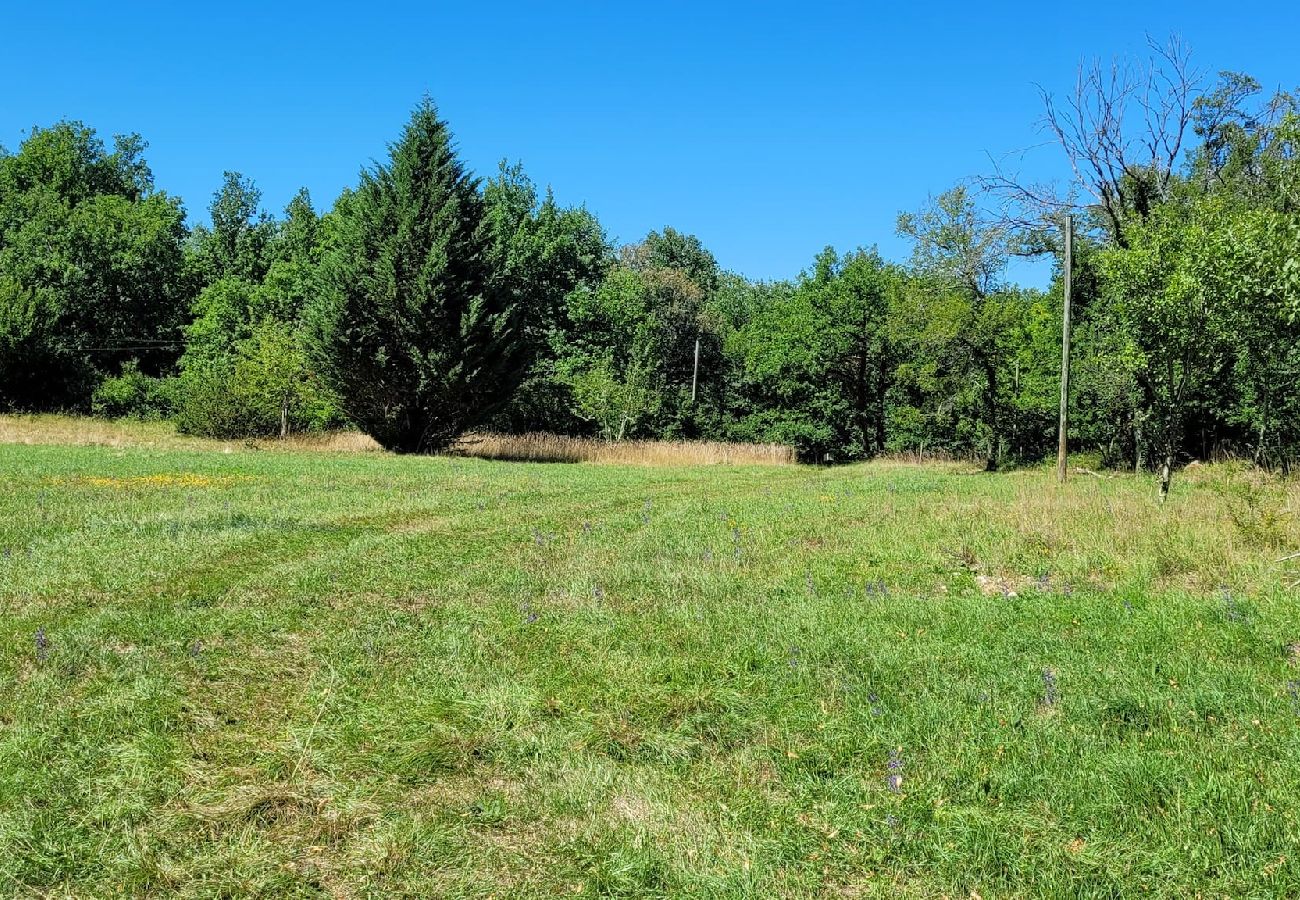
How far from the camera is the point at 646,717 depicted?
4.51 m

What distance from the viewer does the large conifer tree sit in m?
26.1

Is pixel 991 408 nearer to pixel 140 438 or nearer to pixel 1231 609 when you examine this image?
pixel 1231 609

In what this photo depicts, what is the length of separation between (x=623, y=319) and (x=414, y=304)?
829 inches

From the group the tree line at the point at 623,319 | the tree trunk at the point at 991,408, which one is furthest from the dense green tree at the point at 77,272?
the tree trunk at the point at 991,408

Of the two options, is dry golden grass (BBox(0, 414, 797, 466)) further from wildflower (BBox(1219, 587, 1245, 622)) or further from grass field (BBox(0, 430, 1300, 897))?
wildflower (BBox(1219, 587, 1245, 622))

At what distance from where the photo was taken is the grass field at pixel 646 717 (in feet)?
10.3

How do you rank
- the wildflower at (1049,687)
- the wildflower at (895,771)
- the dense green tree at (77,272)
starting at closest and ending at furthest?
the wildflower at (895,771), the wildflower at (1049,687), the dense green tree at (77,272)

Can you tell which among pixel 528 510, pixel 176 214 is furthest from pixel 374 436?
pixel 176 214

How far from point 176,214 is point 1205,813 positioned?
63176 millimetres

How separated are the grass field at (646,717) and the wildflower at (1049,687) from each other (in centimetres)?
4

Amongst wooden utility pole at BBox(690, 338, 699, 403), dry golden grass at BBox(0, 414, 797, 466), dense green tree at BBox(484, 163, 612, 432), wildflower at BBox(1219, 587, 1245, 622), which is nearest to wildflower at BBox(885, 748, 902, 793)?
wildflower at BBox(1219, 587, 1245, 622)

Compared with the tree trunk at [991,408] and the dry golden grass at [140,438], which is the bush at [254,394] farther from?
the tree trunk at [991,408]

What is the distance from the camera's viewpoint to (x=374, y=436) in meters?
28.2

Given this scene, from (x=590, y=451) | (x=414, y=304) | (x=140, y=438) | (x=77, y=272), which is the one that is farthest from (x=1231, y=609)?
(x=77, y=272)
